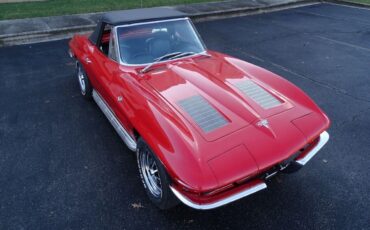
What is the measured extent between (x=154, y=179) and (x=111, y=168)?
77 cm

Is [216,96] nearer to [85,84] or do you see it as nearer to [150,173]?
[150,173]

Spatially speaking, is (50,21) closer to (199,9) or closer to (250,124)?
(199,9)

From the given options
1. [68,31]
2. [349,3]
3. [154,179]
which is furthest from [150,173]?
[349,3]

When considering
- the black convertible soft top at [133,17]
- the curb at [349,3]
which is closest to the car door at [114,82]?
the black convertible soft top at [133,17]

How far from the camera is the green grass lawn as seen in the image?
9739mm

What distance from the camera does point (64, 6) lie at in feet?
35.2

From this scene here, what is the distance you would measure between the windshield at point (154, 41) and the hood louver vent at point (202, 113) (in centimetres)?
104

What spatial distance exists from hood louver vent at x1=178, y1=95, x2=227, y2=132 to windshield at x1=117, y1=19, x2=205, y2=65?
1039 millimetres

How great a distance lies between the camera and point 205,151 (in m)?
2.41

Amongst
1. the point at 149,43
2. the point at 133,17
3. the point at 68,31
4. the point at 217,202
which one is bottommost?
the point at 68,31

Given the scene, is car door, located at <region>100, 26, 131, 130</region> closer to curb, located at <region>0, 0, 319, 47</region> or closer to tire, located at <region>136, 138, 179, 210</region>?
tire, located at <region>136, 138, 179, 210</region>

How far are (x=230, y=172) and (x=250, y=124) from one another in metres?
0.58

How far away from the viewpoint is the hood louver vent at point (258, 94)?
3012mm

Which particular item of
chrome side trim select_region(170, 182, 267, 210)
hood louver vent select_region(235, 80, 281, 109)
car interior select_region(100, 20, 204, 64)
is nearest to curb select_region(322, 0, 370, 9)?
car interior select_region(100, 20, 204, 64)
